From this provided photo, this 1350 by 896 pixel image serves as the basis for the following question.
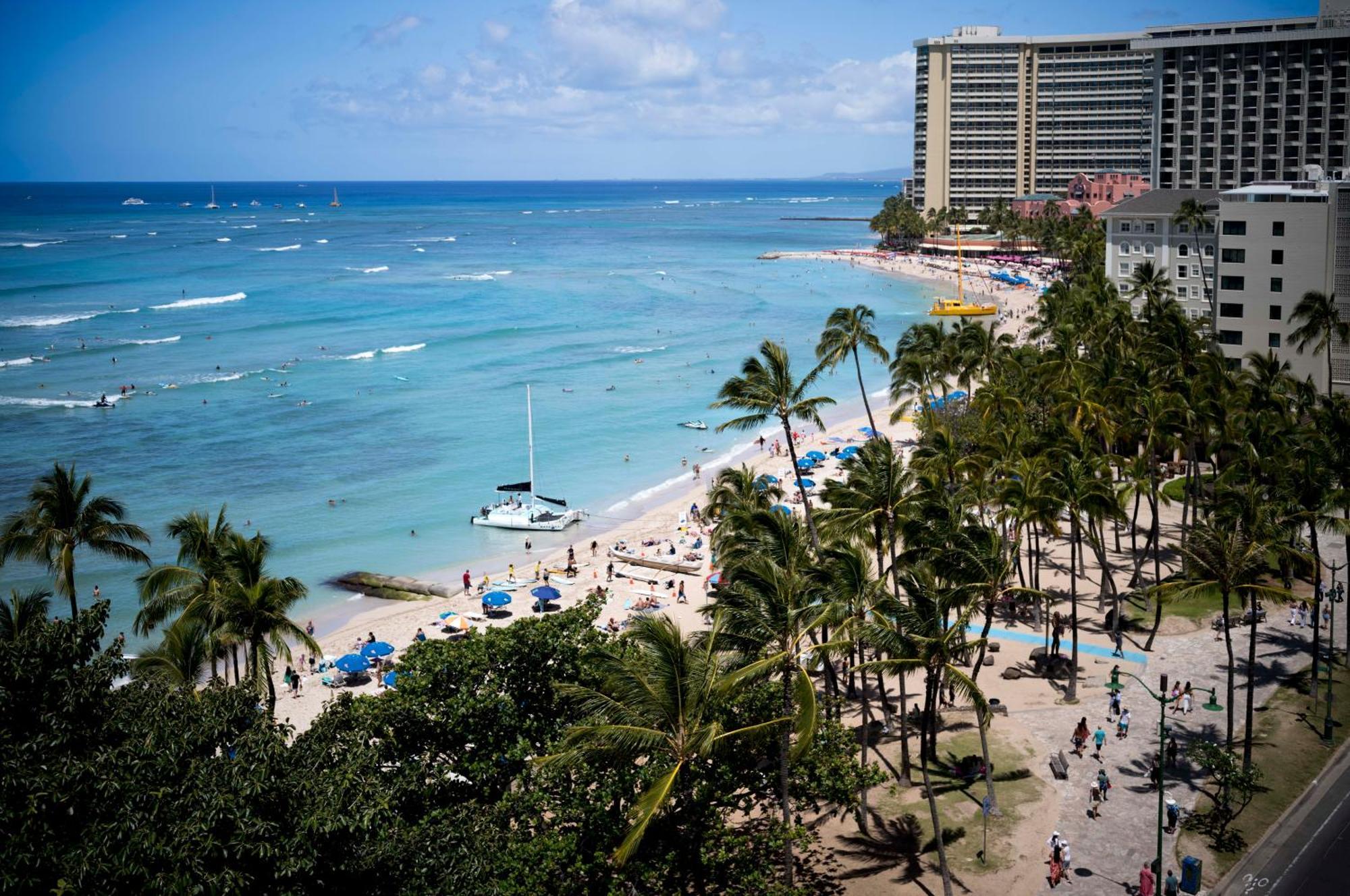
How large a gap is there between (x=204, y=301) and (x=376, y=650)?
4176 inches

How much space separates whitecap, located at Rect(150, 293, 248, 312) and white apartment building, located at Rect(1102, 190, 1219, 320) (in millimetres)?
98937

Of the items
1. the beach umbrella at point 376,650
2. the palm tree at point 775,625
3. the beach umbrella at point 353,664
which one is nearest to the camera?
the palm tree at point 775,625

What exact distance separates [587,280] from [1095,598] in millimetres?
124869

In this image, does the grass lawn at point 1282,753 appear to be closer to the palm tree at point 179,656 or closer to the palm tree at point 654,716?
the palm tree at point 654,716

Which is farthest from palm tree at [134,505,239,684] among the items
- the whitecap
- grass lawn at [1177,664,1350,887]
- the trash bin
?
the whitecap

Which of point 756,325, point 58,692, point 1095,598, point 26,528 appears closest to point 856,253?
point 756,325

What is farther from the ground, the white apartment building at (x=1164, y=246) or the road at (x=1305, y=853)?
the white apartment building at (x=1164, y=246)

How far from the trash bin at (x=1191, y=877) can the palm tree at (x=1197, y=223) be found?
4990 centimetres

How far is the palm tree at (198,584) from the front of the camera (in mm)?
28359

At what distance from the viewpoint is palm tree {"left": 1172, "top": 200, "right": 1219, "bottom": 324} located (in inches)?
2798

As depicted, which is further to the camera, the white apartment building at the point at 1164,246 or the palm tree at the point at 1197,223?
the white apartment building at the point at 1164,246

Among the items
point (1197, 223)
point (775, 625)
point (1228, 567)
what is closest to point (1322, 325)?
point (1197, 223)

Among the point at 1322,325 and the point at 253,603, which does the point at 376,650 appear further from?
the point at 1322,325

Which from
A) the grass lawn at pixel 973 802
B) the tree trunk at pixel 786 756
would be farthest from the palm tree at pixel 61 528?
the grass lawn at pixel 973 802
